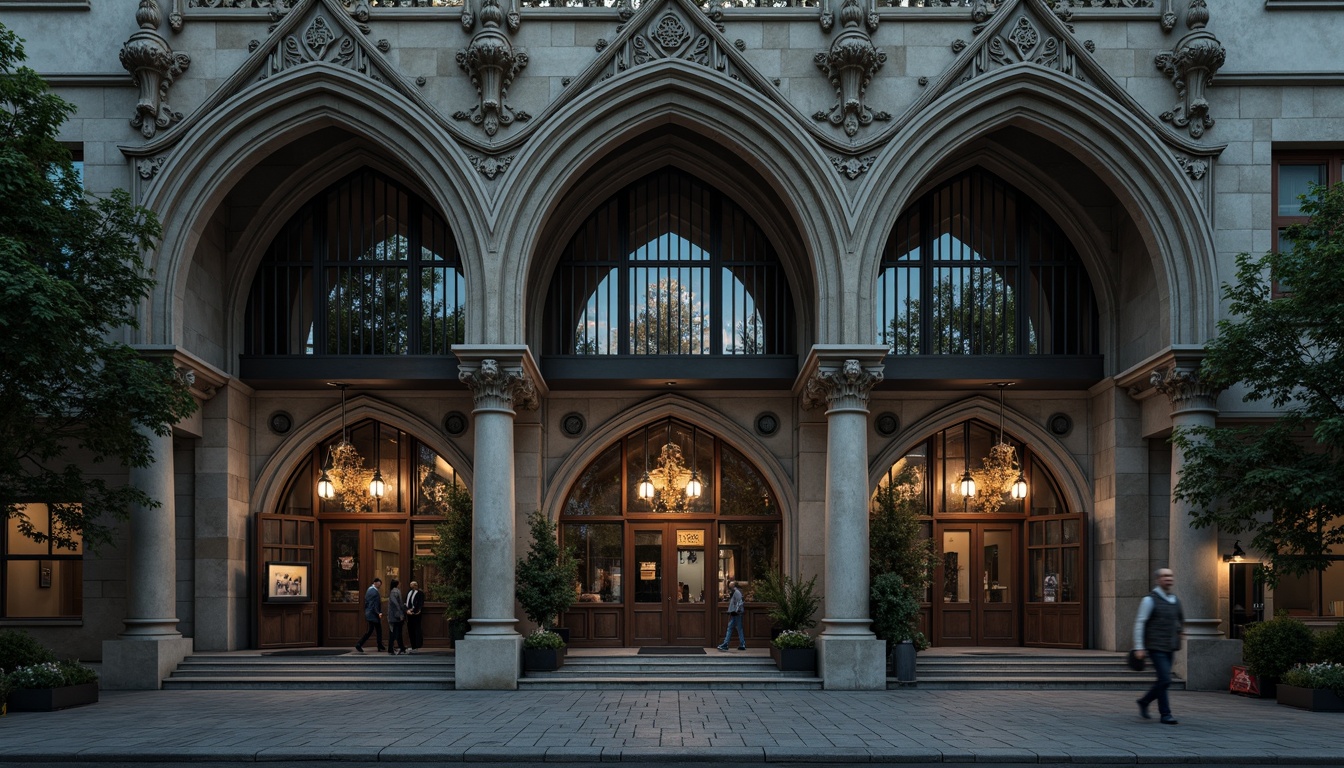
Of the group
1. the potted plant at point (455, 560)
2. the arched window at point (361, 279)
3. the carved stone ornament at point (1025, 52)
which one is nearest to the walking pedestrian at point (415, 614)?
the potted plant at point (455, 560)

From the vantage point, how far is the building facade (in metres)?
20.5

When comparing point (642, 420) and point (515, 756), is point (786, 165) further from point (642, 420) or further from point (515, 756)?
point (515, 756)

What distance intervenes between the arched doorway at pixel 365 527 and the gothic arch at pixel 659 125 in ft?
17.3

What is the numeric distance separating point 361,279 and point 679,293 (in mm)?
6038

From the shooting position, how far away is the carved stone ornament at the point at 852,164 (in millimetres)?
20594

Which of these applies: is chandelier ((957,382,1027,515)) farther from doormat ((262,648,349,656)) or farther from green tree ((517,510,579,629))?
doormat ((262,648,349,656))

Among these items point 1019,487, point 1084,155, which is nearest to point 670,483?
point 1019,487

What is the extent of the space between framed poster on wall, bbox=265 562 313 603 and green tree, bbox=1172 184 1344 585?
15671 millimetres

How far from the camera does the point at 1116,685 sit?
66.1 ft

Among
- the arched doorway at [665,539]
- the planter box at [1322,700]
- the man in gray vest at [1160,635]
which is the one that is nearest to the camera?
the man in gray vest at [1160,635]

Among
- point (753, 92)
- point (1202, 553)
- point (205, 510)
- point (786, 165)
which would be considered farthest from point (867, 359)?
point (205, 510)

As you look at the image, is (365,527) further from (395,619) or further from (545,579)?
(545,579)

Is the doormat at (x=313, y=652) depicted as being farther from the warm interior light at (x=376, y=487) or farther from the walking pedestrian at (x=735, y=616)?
the walking pedestrian at (x=735, y=616)

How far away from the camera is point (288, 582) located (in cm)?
2342
